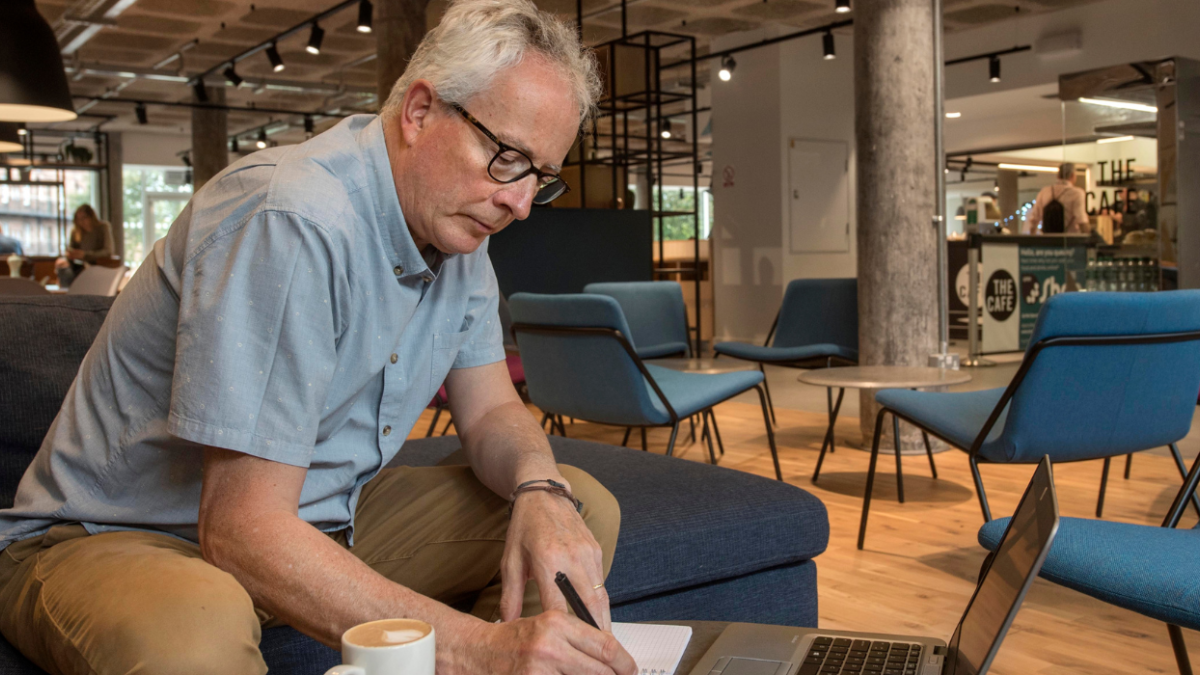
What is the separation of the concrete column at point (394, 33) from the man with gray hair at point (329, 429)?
6.96 m

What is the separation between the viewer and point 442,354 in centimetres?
144

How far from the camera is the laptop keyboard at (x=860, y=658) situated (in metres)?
1.11

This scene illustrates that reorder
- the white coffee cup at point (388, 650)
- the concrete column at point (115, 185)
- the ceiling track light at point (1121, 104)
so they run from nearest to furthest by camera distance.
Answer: the white coffee cup at point (388, 650), the ceiling track light at point (1121, 104), the concrete column at point (115, 185)

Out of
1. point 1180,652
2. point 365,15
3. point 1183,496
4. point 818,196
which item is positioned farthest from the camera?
point 818,196

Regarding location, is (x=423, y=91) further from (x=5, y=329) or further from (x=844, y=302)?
(x=844, y=302)

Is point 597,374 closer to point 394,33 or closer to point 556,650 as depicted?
point 556,650

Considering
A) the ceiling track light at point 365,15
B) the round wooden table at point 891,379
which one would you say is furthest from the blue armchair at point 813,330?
the ceiling track light at point 365,15

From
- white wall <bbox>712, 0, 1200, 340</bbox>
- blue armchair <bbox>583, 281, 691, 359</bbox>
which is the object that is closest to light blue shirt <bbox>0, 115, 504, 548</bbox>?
blue armchair <bbox>583, 281, 691, 359</bbox>

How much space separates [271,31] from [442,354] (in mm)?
10680

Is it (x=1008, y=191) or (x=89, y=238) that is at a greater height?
(x=1008, y=191)

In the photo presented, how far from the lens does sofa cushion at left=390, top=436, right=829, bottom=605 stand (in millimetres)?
1698

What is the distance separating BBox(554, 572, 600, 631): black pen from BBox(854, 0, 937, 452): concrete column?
12.5 feet

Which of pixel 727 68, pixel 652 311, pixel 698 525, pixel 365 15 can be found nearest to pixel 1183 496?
pixel 698 525

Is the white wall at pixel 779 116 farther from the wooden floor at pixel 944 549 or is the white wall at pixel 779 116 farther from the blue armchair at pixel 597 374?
the blue armchair at pixel 597 374
